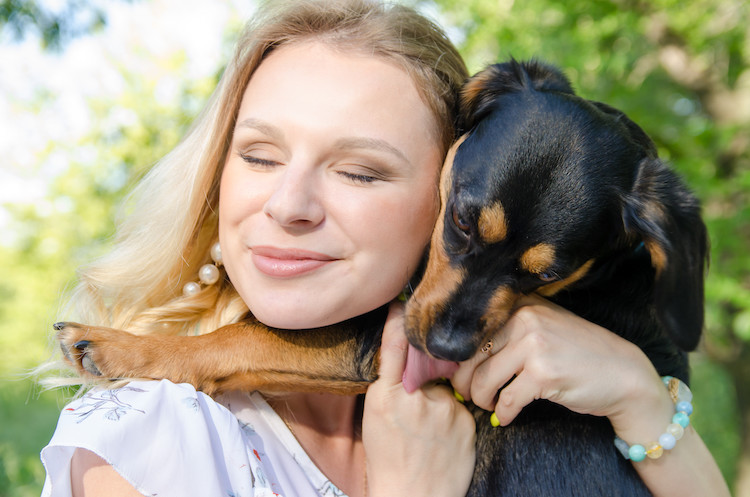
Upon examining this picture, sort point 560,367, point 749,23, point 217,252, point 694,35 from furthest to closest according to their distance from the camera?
point 694,35 → point 749,23 → point 217,252 → point 560,367

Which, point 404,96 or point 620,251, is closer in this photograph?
point 404,96

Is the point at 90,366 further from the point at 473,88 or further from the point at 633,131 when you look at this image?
the point at 633,131

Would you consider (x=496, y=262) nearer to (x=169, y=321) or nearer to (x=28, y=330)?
(x=169, y=321)

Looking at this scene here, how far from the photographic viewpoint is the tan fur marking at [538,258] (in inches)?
76.1

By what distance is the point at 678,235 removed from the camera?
1.93m

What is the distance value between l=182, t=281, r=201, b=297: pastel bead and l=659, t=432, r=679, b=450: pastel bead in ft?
5.08

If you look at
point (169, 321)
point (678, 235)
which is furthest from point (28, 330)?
point (678, 235)

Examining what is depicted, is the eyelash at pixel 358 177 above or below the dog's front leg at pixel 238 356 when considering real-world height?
above

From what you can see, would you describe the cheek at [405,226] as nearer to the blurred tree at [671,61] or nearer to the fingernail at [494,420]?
the fingernail at [494,420]

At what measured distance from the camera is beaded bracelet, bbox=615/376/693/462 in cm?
186

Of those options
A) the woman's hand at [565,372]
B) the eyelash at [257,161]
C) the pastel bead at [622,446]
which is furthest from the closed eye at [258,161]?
the pastel bead at [622,446]

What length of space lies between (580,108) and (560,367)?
2.80ft

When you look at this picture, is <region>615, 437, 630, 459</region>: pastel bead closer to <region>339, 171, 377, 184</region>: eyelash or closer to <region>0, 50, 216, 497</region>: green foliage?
<region>339, 171, 377, 184</region>: eyelash

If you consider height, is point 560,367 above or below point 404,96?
below
